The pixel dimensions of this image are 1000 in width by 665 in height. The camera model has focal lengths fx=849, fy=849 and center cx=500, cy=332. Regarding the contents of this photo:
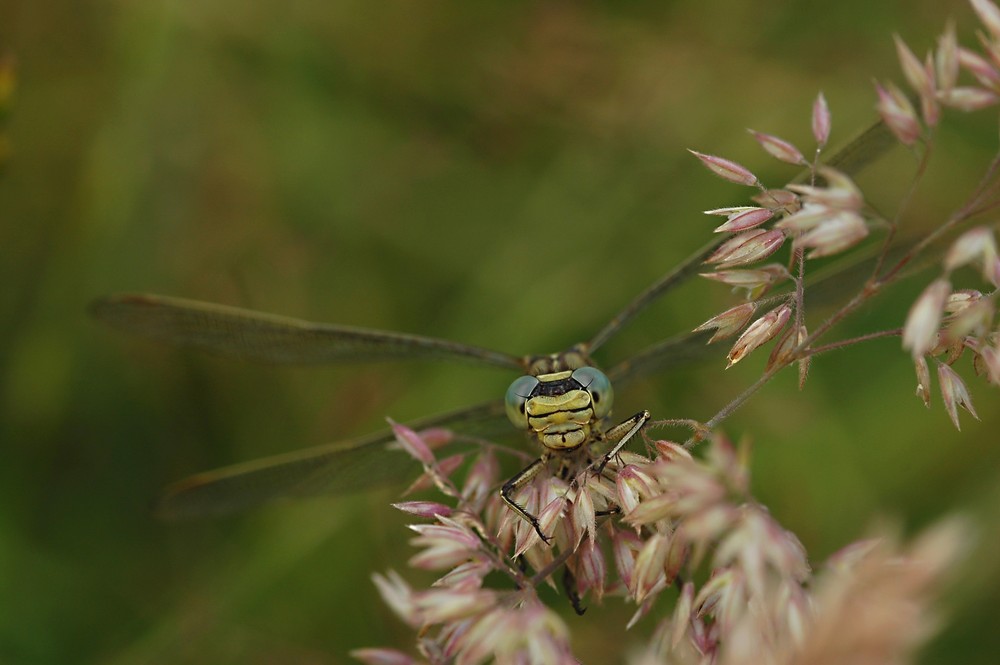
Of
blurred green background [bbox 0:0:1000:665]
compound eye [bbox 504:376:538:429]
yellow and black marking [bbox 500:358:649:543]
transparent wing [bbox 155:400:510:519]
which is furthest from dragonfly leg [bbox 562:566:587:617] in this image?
blurred green background [bbox 0:0:1000:665]

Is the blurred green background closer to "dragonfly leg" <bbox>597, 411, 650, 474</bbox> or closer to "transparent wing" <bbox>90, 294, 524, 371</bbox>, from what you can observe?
"transparent wing" <bbox>90, 294, 524, 371</bbox>

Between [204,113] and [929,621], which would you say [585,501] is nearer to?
[929,621]

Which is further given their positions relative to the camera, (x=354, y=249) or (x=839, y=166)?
(x=354, y=249)

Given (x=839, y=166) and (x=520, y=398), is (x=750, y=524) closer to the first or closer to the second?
(x=520, y=398)

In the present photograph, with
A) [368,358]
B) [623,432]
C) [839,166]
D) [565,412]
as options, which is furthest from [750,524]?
[368,358]

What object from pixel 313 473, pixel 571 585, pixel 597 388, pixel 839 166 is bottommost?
pixel 313 473

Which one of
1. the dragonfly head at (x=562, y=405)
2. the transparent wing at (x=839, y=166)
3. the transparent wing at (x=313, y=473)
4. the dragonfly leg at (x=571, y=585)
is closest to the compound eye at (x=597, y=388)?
the dragonfly head at (x=562, y=405)
